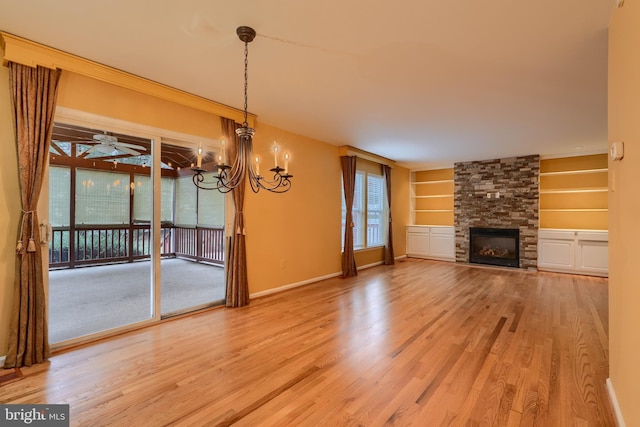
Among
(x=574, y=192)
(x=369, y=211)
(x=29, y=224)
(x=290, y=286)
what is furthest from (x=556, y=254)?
(x=29, y=224)

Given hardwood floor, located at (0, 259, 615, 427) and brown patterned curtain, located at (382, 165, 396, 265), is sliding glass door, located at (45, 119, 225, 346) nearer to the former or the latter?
hardwood floor, located at (0, 259, 615, 427)

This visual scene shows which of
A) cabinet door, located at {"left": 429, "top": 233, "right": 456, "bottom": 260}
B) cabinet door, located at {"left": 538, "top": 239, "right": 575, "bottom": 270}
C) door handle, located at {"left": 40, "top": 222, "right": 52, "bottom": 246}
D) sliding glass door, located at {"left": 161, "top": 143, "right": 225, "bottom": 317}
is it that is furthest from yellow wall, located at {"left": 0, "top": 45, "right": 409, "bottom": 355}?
cabinet door, located at {"left": 538, "top": 239, "right": 575, "bottom": 270}

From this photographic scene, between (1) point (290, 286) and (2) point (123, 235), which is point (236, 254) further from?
(2) point (123, 235)

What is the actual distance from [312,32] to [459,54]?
1.25 metres

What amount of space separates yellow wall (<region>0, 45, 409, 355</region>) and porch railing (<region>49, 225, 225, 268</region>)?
183 cm

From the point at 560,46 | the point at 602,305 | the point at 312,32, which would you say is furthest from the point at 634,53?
the point at 602,305

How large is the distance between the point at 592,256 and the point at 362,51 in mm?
6299

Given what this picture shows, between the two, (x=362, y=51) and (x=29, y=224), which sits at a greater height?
(x=362, y=51)

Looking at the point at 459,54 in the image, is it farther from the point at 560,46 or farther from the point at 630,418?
the point at 630,418

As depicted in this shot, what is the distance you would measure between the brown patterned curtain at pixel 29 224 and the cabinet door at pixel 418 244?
24.5 feet

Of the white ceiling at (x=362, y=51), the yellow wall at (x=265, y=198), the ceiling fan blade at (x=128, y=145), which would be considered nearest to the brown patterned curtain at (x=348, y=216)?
the yellow wall at (x=265, y=198)

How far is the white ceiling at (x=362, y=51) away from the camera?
194 centimetres

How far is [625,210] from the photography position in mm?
1630

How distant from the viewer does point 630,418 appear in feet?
4.96
